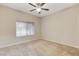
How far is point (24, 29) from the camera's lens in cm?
547

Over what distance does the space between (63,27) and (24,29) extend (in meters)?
2.79

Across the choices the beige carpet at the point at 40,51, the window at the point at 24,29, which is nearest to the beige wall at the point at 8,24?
the window at the point at 24,29

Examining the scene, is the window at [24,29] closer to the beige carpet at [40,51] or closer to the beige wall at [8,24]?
the beige wall at [8,24]

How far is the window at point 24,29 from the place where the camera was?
16.2ft

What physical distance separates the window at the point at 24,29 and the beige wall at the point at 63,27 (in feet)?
4.05

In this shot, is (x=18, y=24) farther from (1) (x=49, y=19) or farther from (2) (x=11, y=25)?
(1) (x=49, y=19)

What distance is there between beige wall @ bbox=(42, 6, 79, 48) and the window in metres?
1.23

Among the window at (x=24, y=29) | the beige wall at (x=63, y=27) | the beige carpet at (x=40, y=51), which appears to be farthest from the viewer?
the window at (x=24, y=29)

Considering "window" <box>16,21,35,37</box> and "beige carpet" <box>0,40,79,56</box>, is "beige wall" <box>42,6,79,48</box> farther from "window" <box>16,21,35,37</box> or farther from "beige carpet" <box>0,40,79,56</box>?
Answer: "window" <box>16,21,35,37</box>

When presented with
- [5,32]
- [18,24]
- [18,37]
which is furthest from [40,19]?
[5,32]

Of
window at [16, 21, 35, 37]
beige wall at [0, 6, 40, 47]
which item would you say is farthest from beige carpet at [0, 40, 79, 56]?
window at [16, 21, 35, 37]

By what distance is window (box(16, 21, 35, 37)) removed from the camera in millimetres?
4924

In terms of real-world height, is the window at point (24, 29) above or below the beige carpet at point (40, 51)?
above

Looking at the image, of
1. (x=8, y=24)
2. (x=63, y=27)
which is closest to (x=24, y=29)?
(x=8, y=24)
